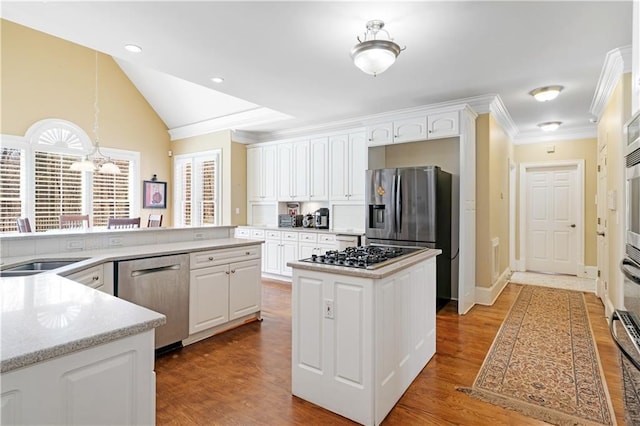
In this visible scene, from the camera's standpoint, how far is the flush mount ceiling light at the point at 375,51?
245cm

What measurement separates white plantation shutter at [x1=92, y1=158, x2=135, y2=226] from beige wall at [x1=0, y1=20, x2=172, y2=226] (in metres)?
0.29

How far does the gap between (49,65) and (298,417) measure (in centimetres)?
679

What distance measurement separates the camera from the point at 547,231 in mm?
6352

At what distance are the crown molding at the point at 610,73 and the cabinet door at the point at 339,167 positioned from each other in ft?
10.5

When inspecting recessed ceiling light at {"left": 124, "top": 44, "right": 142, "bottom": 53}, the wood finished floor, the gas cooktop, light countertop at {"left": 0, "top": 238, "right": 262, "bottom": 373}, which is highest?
recessed ceiling light at {"left": 124, "top": 44, "right": 142, "bottom": 53}

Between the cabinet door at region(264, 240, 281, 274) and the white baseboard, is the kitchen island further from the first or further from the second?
the cabinet door at region(264, 240, 281, 274)

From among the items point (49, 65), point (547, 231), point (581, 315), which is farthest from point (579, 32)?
point (49, 65)

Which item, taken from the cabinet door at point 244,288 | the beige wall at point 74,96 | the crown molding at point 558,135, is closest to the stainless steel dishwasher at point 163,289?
the cabinet door at point 244,288

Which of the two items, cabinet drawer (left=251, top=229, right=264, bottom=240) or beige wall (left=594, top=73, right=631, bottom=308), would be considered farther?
cabinet drawer (left=251, top=229, right=264, bottom=240)

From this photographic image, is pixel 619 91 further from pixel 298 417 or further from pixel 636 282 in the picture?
pixel 298 417

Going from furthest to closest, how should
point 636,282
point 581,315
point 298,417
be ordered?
point 581,315 < point 298,417 < point 636,282

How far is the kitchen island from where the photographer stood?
6.47ft

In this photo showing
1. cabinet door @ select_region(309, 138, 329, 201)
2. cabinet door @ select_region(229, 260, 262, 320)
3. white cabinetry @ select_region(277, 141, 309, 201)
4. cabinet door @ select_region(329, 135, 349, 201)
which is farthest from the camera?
white cabinetry @ select_region(277, 141, 309, 201)

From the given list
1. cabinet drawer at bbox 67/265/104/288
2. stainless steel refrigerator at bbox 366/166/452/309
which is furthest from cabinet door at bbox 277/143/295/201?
cabinet drawer at bbox 67/265/104/288
